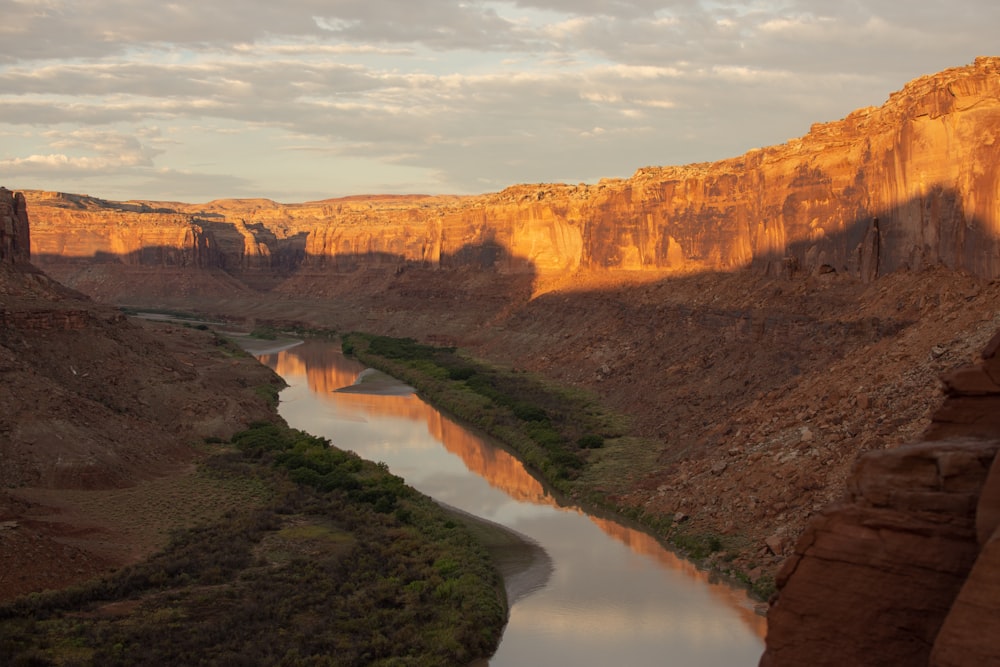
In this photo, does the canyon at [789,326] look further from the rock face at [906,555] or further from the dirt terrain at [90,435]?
the dirt terrain at [90,435]

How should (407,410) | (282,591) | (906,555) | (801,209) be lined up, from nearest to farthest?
1. (906,555)
2. (282,591)
3. (801,209)
4. (407,410)

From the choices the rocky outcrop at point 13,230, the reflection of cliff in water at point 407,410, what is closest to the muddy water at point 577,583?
the reflection of cliff in water at point 407,410

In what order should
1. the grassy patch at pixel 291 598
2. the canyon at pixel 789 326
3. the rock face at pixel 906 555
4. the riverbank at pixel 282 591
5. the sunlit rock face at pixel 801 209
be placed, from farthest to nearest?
the sunlit rock face at pixel 801 209 < the riverbank at pixel 282 591 < the grassy patch at pixel 291 598 < the canyon at pixel 789 326 < the rock face at pixel 906 555

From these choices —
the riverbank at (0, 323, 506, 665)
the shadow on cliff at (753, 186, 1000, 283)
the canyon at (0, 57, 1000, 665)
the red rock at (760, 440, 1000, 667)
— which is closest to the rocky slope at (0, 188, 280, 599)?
the riverbank at (0, 323, 506, 665)

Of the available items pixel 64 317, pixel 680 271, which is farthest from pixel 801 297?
pixel 64 317

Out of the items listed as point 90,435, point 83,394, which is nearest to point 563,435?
point 90,435

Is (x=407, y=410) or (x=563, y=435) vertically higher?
(x=563, y=435)

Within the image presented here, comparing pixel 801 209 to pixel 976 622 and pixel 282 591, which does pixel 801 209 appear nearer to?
pixel 282 591
